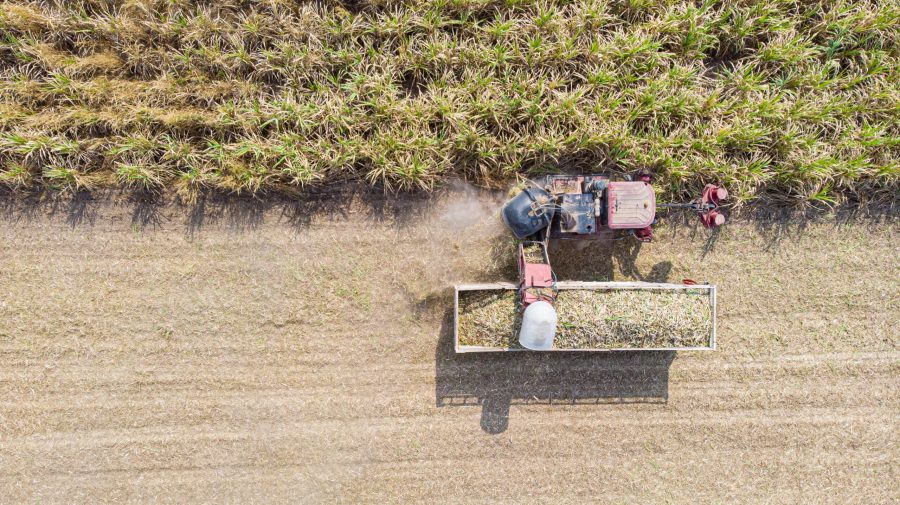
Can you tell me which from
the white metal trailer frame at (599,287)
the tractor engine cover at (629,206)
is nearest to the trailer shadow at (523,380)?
the white metal trailer frame at (599,287)

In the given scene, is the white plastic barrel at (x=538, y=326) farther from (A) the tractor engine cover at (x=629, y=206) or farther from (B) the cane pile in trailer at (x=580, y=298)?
(A) the tractor engine cover at (x=629, y=206)

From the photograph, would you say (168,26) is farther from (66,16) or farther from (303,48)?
(303,48)

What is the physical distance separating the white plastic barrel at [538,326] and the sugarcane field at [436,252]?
0.30 m

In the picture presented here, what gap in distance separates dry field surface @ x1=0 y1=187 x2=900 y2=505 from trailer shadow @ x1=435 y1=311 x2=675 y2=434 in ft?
0.07

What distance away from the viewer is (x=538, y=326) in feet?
11.1

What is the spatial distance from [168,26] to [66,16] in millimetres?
998

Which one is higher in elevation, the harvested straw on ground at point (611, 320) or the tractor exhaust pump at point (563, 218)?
the tractor exhaust pump at point (563, 218)

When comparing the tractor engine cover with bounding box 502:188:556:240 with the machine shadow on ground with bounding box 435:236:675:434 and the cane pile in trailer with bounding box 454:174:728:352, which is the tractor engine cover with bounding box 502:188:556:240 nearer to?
the cane pile in trailer with bounding box 454:174:728:352

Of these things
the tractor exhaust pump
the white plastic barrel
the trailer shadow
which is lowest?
the trailer shadow

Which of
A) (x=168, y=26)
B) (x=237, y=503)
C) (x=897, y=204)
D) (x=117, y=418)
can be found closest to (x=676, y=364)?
(x=897, y=204)

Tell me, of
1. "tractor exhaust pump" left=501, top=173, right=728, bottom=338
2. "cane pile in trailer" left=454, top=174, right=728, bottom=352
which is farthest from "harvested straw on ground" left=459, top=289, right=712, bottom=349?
"tractor exhaust pump" left=501, top=173, right=728, bottom=338

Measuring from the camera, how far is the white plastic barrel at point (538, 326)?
336 cm

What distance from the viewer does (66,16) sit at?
386 centimetres

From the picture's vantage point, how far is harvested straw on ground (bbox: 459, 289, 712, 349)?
3.69m
